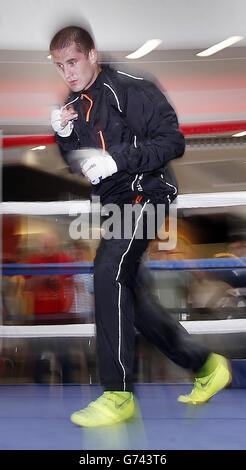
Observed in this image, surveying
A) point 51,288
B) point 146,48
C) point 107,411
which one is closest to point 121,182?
point 107,411

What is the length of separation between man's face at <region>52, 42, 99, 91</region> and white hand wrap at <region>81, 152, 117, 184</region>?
18 centimetres

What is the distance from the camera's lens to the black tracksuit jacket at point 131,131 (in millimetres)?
1365

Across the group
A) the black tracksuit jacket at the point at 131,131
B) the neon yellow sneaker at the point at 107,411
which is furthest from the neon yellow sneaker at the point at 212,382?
the black tracksuit jacket at the point at 131,131

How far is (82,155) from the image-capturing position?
1.48 meters

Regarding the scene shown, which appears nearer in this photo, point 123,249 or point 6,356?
point 123,249

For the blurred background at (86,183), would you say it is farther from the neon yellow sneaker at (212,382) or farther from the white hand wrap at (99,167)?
the white hand wrap at (99,167)

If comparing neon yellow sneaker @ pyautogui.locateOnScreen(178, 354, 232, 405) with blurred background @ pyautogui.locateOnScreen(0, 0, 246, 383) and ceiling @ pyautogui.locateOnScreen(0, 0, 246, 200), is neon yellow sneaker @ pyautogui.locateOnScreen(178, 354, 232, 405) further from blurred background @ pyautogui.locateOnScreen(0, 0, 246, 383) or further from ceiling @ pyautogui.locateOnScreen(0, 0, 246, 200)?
ceiling @ pyautogui.locateOnScreen(0, 0, 246, 200)

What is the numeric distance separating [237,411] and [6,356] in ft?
2.99

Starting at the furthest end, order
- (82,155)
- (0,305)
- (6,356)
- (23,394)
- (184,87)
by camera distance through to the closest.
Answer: (6,356) → (184,87) → (0,305) → (23,394) → (82,155)

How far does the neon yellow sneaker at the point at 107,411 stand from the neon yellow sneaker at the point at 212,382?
0.18 meters

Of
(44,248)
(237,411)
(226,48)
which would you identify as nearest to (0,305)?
(44,248)

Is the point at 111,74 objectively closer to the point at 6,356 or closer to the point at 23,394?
the point at 23,394

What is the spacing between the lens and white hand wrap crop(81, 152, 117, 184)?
1.31 m

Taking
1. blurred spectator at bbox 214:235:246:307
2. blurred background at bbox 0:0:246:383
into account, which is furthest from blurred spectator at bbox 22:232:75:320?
blurred spectator at bbox 214:235:246:307
